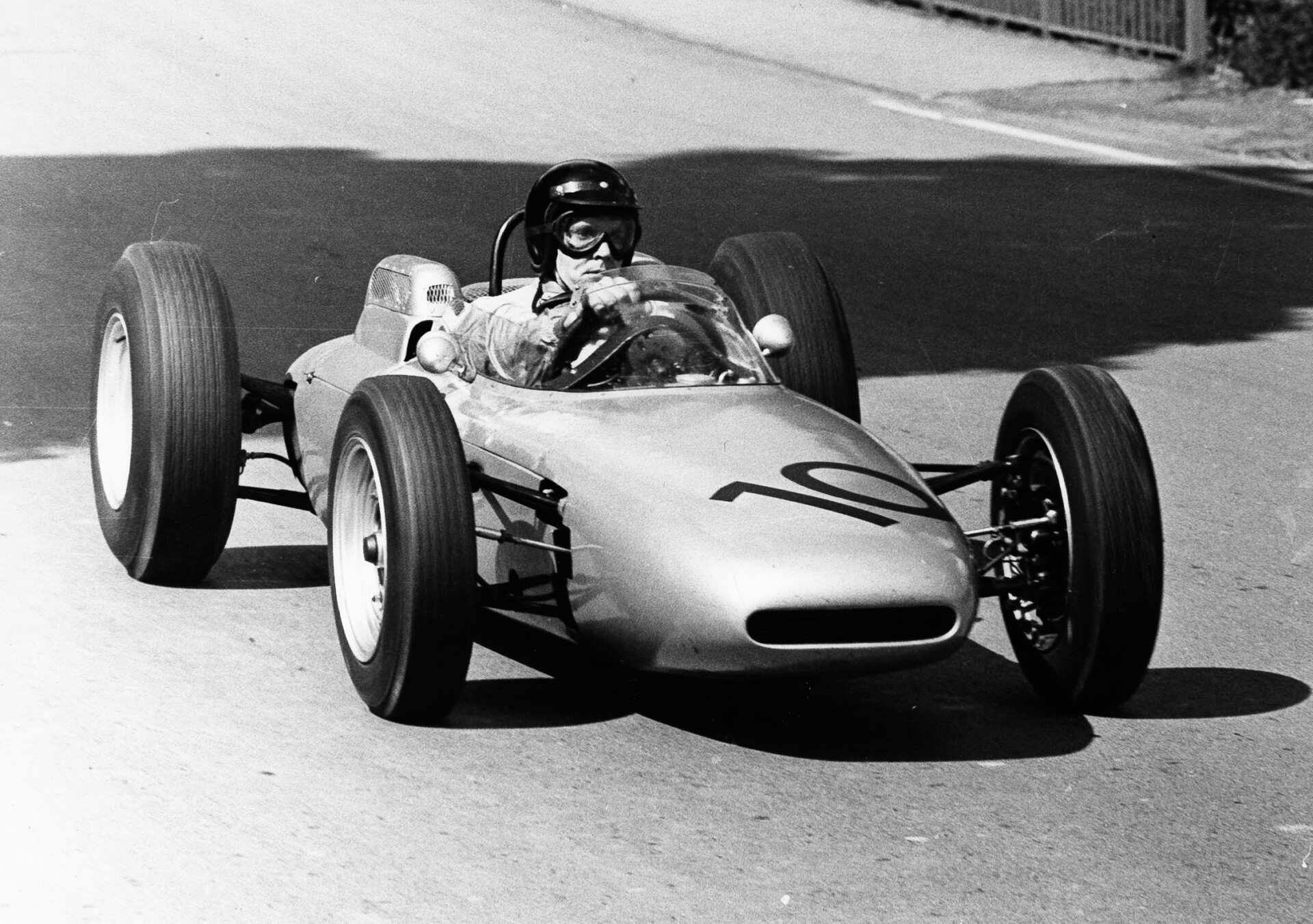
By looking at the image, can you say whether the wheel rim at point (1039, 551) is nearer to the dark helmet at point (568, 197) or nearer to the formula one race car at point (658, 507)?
the formula one race car at point (658, 507)

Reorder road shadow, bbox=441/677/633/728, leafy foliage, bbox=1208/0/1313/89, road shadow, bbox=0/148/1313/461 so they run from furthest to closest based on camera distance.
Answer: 1. leafy foliage, bbox=1208/0/1313/89
2. road shadow, bbox=0/148/1313/461
3. road shadow, bbox=441/677/633/728

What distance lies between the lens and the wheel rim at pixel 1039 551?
6.25m

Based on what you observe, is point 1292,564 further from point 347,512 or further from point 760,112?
point 760,112

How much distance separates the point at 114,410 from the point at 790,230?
26.1ft

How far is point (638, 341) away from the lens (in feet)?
21.4

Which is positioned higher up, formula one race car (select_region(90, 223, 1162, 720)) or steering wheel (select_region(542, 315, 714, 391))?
steering wheel (select_region(542, 315, 714, 391))

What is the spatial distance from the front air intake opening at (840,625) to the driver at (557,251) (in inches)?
61.3

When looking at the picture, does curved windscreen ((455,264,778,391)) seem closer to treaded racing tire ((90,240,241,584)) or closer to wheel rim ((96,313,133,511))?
treaded racing tire ((90,240,241,584))

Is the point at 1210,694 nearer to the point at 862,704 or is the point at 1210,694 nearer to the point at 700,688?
the point at 862,704

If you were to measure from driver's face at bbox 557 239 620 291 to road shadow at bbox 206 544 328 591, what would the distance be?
1249 millimetres

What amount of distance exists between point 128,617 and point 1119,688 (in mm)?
3082

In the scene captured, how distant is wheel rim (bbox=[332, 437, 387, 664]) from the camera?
21.0 feet

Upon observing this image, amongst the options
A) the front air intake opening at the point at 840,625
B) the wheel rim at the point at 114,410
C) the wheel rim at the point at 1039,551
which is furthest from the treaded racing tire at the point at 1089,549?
the wheel rim at the point at 114,410

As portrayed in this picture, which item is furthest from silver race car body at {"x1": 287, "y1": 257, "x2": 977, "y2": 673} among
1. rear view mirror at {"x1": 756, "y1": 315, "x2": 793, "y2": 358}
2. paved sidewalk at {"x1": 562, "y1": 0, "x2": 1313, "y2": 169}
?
paved sidewalk at {"x1": 562, "y1": 0, "x2": 1313, "y2": 169}
